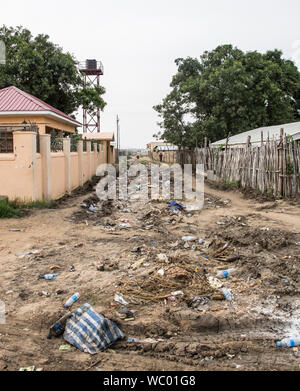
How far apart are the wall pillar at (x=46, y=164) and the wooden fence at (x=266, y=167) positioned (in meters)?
6.53

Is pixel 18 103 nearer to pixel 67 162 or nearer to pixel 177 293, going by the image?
pixel 67 162

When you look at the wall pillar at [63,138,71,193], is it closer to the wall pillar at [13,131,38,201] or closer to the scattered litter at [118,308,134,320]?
the wall pillar at [13,131,38,201]

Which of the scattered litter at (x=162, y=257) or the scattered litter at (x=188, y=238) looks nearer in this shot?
the scattered litter at (x=162, y=257)

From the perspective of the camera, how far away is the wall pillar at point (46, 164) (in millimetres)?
9219

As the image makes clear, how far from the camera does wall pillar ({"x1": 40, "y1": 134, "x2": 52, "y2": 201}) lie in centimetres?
922

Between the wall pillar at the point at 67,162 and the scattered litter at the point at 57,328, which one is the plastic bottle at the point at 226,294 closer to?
the scattered litter at the point at 57,328

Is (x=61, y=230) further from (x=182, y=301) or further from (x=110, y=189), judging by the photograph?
(x=110, y=189)

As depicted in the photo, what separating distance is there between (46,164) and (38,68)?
12.5 meters

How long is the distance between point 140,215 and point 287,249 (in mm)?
4354

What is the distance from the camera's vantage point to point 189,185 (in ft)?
50.5

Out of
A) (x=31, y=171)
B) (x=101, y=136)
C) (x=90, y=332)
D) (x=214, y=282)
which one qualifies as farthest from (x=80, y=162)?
(x=101, y=136)

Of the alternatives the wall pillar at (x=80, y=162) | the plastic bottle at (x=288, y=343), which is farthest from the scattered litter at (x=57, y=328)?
the wall pillar at (x=80, y=162)

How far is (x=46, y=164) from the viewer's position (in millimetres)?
9336

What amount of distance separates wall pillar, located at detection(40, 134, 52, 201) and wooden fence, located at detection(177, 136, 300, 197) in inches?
257
